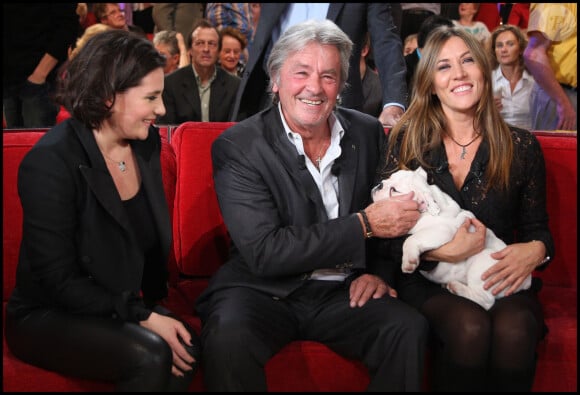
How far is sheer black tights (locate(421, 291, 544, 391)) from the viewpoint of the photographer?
7.18 ft

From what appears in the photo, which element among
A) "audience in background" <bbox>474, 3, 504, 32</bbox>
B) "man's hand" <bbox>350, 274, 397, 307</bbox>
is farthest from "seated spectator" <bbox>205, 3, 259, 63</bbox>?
"man's hand" <bbox>350, 274, 397, 307</bbox>

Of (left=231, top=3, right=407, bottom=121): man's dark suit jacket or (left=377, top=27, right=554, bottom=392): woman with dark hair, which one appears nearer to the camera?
(left=377, top=27, right=554, bottom=392): woman with dark hair

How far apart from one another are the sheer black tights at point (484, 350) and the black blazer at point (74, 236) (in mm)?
904

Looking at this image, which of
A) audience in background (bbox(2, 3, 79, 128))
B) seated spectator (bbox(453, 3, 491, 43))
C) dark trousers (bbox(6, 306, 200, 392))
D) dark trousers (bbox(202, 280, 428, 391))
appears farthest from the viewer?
seated spectator (bbox(453, 3, 491, 43))

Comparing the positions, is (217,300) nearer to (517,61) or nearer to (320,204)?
(320,204)

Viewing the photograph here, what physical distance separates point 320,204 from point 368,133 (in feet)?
1.25

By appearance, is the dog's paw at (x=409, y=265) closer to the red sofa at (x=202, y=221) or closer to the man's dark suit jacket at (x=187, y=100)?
the red sofa at (x=202, y=221)

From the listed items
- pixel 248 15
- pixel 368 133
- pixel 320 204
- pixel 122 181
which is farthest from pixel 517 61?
pixel 122 181

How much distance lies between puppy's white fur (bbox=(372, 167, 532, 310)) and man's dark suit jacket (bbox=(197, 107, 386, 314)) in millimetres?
144

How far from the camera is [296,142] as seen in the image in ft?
8.13

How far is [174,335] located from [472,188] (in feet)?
3.78

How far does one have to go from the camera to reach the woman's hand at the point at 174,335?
2090mm

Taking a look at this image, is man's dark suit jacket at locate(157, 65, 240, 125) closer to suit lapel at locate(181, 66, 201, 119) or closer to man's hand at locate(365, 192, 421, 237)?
suit lapel at locate(181, 66, 201, 119)

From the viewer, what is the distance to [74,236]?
2121 millimetres
